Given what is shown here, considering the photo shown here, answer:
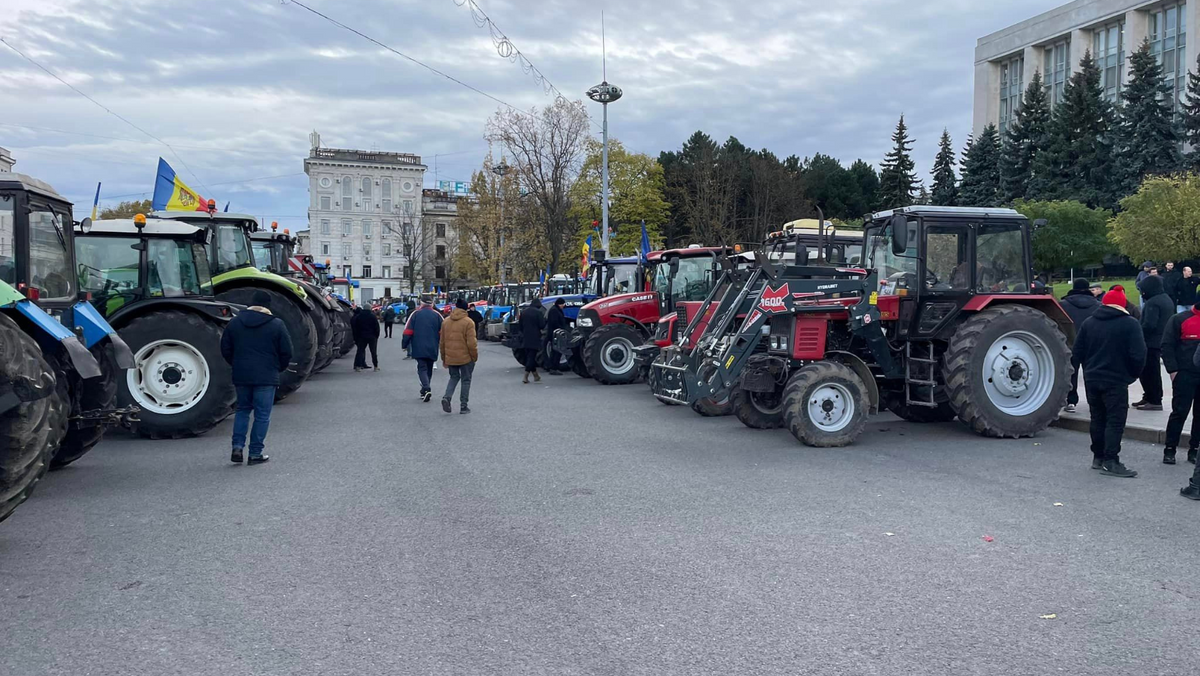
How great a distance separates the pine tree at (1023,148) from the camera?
2411 inches

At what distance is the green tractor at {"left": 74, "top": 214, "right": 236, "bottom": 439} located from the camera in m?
10.5

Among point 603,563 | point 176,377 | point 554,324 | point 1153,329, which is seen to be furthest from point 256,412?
point 554,324

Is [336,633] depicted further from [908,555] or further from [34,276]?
[34,276]

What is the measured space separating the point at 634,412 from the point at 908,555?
7642mm

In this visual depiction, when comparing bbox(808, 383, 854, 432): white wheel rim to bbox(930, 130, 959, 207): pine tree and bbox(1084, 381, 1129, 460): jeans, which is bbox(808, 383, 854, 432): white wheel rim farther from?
bbox(930, 130, 959, 207): pine tree

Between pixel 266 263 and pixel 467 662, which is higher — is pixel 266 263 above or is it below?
above

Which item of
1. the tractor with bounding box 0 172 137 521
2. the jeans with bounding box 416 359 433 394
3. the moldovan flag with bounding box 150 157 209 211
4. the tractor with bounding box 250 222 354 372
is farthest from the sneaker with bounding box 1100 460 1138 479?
the moldovan flag with bounding box 150 157 209 211

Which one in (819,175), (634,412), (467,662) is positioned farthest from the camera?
(819,175)

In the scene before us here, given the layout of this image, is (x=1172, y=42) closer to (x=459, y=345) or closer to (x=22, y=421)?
(x=459, y=345)

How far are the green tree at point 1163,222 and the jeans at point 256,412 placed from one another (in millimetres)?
40198

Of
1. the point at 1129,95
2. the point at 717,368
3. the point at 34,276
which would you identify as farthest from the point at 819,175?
the point at 34,276

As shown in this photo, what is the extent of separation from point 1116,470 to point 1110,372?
884 millimetres

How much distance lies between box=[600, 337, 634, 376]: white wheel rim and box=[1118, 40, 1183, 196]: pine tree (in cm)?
4768

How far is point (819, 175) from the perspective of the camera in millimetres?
63719
